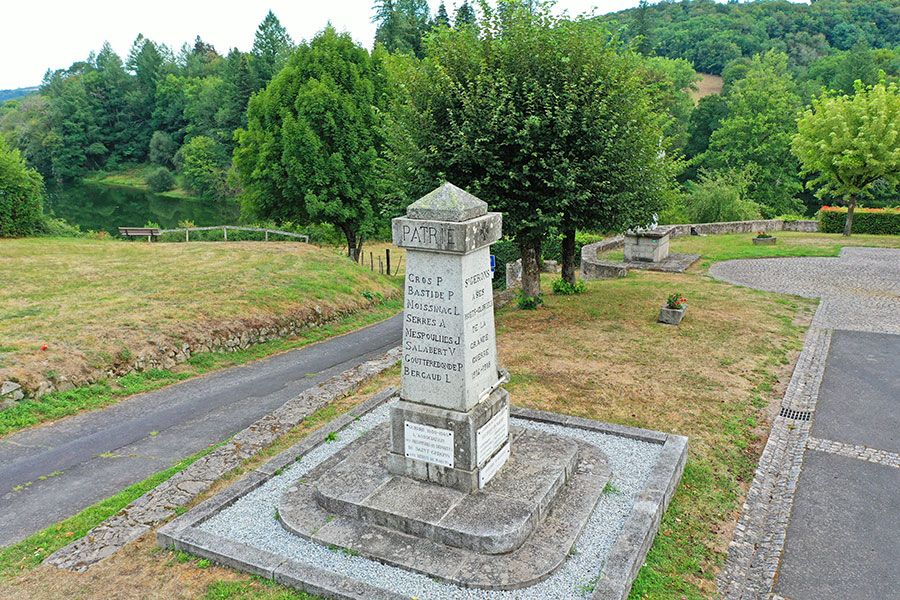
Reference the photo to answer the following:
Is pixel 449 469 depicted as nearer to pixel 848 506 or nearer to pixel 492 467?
pixel 492 467

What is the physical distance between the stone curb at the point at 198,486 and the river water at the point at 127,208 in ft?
150

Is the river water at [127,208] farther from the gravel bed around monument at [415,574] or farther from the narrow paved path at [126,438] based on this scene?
the gravel bed around monument at [415,574]

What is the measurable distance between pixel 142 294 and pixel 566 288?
40.7ft

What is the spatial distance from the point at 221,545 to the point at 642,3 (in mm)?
89710

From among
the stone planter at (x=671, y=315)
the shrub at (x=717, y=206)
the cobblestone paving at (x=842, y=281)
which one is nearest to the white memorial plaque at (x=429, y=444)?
the stone planter at (x=671, y=315)

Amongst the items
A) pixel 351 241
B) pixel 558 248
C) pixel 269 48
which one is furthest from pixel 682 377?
pixel 269 48

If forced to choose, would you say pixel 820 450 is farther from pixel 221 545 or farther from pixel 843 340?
pixel 221 545

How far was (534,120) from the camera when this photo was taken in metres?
13.0

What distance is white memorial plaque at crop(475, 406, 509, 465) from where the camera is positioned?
705cm

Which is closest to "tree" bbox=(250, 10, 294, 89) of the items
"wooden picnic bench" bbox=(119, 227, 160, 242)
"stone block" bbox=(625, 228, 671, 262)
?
"wooden picnic bench" bbox=(119, 227, 160, 242)

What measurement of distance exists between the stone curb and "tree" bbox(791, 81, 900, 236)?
28.2 meters

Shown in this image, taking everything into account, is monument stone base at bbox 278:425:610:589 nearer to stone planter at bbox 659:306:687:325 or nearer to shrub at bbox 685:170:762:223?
stone planter at bbox 659:306:687:325

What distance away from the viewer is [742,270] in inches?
925

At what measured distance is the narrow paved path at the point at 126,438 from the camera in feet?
26.2
